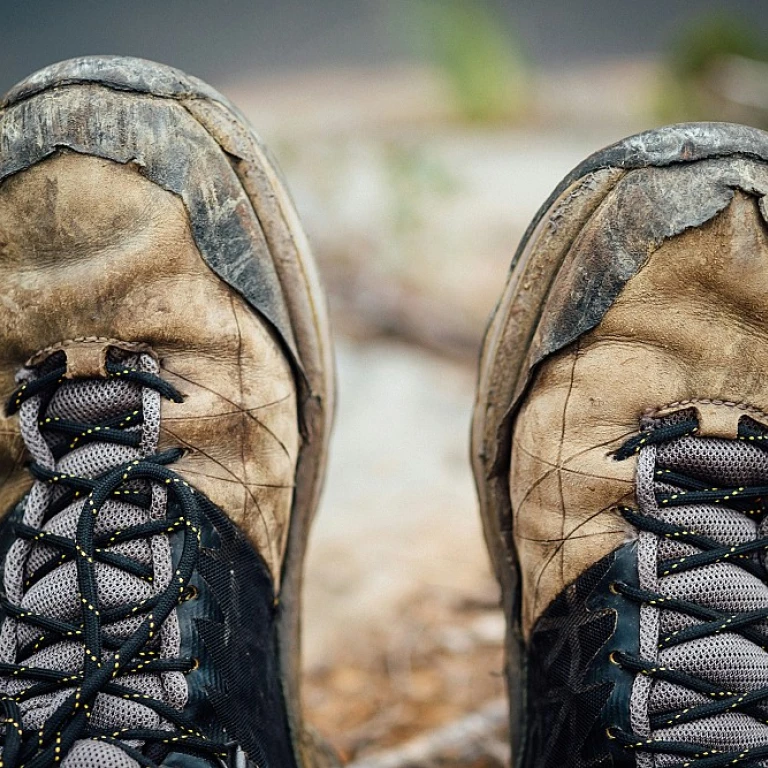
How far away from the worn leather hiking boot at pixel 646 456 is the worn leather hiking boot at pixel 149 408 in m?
0.38

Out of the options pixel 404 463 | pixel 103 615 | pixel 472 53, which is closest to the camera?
pixel 103 615

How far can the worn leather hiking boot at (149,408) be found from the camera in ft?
3.97

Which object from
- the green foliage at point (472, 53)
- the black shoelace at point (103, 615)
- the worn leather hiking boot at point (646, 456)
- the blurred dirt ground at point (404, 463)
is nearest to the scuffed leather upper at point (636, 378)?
the worn leather hiking boot at point (646, 456)

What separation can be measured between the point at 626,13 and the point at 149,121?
12.2m

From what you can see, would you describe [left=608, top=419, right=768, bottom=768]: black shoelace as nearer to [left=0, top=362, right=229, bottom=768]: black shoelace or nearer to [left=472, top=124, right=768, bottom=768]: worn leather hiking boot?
[left=472, top=124, right=768, bottom=768]: worn leather hiking boot

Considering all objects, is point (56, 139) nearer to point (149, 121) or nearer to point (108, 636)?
point (149, 121)

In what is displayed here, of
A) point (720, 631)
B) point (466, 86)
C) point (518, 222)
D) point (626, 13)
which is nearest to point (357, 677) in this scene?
point (720, 631)

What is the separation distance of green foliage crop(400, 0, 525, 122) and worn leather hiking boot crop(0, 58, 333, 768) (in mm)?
5278

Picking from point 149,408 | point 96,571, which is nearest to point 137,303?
point 149,408

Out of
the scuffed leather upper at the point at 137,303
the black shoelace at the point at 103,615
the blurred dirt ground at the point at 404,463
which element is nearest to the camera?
the black shoelace at the point at 103,615

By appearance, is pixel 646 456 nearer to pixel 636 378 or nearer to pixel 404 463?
pixel 636 378

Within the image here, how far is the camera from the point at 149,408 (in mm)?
1314

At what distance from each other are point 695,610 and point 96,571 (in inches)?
30.3

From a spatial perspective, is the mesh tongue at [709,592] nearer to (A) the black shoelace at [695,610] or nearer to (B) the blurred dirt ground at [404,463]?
(A) the black shoelace at [695,610]
